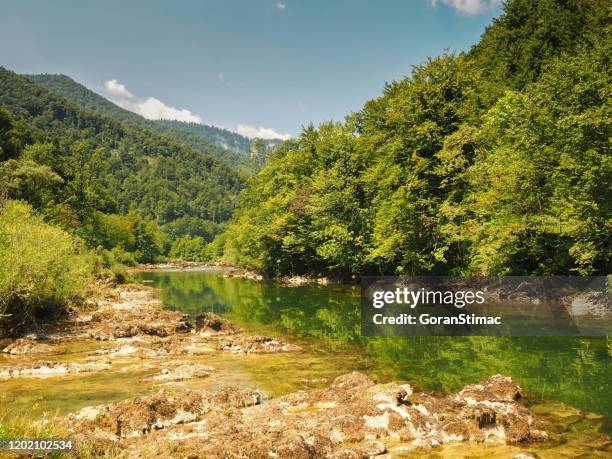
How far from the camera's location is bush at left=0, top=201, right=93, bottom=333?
22.5m

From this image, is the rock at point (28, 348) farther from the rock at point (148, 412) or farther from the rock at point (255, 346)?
the rock at point (148, 412)

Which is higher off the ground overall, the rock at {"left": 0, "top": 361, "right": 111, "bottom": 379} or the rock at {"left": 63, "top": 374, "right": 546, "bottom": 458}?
the rock at {"left": 63, "top": 374, "right": 546, "bottom": 458}

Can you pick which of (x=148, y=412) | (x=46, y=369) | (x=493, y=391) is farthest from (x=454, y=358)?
(x=46, y=369)

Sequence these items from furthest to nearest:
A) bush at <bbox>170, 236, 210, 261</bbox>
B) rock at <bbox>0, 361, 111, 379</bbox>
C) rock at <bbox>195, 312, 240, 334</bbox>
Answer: bush at <bbox>170, 236, 210, 261</bbox> → rock at <bbox>195, 312, 240, 334</bbox> → rock at <bbox>0, 361, 111, 379</bbox>

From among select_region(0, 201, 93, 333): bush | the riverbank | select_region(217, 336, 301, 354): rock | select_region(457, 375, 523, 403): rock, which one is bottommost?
select_region(217, 336, 301, 354): rock

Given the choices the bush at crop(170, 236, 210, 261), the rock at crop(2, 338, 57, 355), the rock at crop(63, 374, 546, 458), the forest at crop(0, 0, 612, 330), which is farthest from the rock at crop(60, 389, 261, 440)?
the bush at crop(170, 236, 210, 261)

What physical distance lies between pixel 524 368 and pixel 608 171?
511 inches

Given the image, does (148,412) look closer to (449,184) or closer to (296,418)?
(296,418)

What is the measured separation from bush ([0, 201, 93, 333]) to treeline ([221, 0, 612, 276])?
2502 centimetres

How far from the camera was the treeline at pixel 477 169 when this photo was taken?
1054 inches

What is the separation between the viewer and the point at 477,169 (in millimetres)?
35906

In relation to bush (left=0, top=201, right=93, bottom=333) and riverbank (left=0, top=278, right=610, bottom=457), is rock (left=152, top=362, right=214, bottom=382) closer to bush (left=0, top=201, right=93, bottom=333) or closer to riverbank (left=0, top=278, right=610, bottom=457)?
riverbank (left=0, top=278, right=610, bottom=457)

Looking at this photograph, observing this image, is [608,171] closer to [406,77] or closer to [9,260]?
[406,77]

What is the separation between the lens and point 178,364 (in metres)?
18.9
